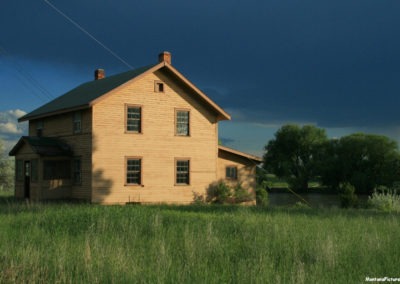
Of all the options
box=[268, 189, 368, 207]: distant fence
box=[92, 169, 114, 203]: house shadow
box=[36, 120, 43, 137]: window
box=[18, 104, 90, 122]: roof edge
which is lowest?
box=[268, 189, 368, 207]: distant fence

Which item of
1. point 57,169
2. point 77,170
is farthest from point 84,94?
point 77,170

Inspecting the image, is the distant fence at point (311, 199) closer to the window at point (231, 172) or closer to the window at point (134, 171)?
the window at point (231, 172)

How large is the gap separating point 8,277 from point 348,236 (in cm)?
819

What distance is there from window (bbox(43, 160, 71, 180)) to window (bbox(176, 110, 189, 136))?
695cm

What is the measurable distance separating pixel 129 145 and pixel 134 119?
1.58 m

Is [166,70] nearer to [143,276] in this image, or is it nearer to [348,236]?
[348,236]

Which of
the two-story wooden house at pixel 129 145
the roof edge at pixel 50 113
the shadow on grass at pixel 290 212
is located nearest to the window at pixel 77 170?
the two-story wooden house at pixel 129 145

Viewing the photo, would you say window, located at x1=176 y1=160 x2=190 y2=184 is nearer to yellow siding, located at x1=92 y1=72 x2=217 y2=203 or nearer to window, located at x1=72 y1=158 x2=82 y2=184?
yellow siding, located at x1=92 y1=72 x2=217 y2=203

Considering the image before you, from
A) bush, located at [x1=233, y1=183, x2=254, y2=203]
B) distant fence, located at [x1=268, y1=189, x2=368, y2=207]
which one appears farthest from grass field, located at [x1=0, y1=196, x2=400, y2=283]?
distant fence, located at [x1=268, y1=189, x2=368, y2=207]

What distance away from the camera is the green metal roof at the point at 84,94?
2952 cm

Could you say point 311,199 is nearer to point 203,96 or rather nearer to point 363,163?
point 363,163

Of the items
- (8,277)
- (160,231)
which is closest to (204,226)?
(160,231)

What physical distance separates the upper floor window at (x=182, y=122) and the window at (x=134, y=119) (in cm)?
264

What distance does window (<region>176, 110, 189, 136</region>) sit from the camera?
31.5m
